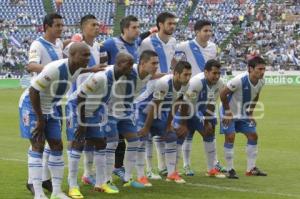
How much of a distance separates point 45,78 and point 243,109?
4492 mm

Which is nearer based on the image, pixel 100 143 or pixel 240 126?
pixel 100 143

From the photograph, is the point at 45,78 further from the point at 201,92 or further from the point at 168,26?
the point at 201,92

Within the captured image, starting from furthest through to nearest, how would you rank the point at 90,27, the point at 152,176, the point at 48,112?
1. the point at 152,176
2. the point at 90,27
3. the point at 48,112

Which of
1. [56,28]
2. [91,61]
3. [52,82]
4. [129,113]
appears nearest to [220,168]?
[129,113]

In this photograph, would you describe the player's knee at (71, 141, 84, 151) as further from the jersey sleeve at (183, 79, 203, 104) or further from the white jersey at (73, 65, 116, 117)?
the jersey sleeve at (183, 79, 203, 104)

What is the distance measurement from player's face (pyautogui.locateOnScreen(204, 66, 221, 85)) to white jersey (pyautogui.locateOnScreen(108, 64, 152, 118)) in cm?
132

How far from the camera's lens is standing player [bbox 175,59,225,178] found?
11586mm

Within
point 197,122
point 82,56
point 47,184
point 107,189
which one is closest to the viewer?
point 82,56

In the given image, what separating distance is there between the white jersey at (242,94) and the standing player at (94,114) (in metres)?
2.75

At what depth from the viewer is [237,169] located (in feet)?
41.4

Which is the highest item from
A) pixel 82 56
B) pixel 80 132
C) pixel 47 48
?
pixel 47 48

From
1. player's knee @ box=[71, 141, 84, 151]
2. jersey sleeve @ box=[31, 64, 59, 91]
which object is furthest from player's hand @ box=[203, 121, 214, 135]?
jersey sleeve @ box=[31, 64, 59, 91]

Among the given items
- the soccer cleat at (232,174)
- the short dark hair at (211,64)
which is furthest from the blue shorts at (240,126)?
the short dark hair at (211,64)

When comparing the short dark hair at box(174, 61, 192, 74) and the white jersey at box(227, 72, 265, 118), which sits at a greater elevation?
the short dark hair at box(174, 61, 192, 74)
